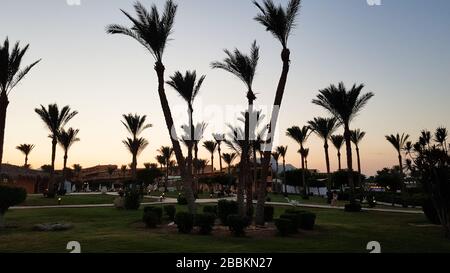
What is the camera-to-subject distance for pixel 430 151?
17094mm

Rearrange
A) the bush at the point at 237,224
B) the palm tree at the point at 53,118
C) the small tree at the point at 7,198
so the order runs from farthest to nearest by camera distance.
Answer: the palm tree at the point at 53,118 < the small tree at the point at 7,198 < the bush at the point at 237,224

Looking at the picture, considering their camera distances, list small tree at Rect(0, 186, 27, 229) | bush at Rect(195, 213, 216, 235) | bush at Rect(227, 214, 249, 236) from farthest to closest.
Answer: small tree at Rect(0, 186, 27, 229) → bush at Rect(195, 213, 216, 235) → bush at Rect(227, 214, 249, 236)

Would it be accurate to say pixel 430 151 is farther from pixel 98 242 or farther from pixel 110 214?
pixel 110 214

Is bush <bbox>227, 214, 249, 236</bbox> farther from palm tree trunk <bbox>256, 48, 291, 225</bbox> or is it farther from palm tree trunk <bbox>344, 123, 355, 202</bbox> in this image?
palm tree trunk <bbox>344, 123, 355, 202</bbox>

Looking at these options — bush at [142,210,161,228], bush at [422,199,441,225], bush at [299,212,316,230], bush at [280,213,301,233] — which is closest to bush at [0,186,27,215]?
bush at [142,210,161,228]

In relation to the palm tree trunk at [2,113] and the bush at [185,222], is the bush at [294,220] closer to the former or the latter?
A: the bush at [185,222]

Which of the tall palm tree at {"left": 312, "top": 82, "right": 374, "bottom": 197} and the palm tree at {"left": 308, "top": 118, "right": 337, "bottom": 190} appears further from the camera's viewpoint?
the palm tree at {"left": 308, "top": 118, "right": 337, "bottom": 190}

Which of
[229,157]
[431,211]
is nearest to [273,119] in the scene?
[431,211]

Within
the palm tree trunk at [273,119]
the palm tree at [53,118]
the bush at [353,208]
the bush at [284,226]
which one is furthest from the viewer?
the palm tree at [53,118]

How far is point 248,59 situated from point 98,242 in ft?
42.9

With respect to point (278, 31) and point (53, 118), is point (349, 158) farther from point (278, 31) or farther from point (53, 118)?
point (53, 118)

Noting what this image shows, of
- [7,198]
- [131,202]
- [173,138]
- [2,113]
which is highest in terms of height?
[2,113]

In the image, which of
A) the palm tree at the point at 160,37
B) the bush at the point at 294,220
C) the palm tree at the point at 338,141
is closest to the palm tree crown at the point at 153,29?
the palm tree at the point at 160,37
